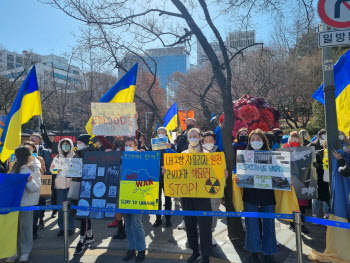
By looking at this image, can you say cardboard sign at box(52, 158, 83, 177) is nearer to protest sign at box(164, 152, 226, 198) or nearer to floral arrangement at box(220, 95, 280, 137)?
protest sign at box(164, 152, 226, 198)

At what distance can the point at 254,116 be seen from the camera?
861 cm

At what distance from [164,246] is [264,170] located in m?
2.27

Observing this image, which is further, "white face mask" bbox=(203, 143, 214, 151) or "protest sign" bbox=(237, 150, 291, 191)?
"white face mask" bbox=(203, 143, 214, 151)

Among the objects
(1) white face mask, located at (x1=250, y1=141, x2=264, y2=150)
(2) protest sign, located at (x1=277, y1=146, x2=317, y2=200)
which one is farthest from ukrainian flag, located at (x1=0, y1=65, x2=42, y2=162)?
(2) protest sign, located at (x1=277, y1=146, x2=317, y2=200)

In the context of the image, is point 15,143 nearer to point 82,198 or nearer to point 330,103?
point 82,198

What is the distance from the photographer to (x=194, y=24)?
550 cm

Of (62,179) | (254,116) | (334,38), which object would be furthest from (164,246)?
(254,116)

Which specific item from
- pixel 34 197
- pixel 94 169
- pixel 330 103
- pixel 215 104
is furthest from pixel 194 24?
pixel 215 104

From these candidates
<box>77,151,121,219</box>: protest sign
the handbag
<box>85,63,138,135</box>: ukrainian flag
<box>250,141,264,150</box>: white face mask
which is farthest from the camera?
<box>85,63,138,135</box>: ukrainian flag

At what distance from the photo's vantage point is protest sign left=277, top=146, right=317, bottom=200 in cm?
479

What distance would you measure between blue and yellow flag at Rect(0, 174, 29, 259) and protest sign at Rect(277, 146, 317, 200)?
14.4ft

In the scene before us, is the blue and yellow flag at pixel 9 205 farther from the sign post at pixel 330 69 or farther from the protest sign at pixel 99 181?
the sign post at pixel 330 69

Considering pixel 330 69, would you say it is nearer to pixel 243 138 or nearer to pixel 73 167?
pixel 243 138

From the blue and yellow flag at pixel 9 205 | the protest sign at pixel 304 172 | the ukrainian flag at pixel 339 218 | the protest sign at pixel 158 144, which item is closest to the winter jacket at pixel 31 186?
the blue and yellow flag at pixel 9 205
